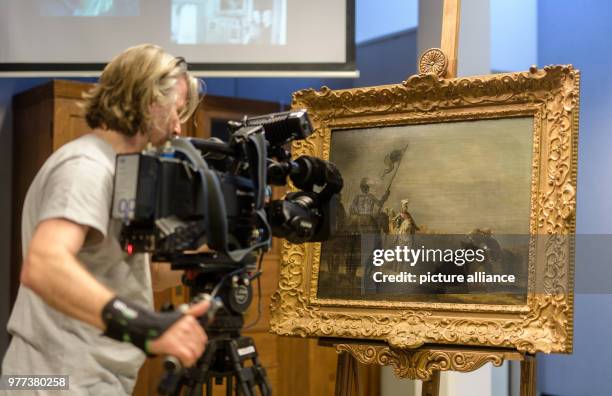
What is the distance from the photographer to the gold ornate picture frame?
2193 mm

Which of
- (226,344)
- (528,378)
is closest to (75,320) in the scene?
(226,344)

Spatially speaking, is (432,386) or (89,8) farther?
(89,8)

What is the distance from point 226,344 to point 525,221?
1.01 m

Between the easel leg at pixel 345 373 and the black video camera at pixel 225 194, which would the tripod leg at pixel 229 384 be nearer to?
the black video camera at pixel 225 194

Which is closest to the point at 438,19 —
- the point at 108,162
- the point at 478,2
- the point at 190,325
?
the point at 478,2

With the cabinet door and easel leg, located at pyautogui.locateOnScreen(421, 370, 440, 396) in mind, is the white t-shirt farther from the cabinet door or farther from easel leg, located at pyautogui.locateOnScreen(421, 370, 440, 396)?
the cabinet door

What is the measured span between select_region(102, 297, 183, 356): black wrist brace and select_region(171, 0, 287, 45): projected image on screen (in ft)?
7.70

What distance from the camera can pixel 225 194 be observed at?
5.55ft

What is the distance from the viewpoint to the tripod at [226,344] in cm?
169

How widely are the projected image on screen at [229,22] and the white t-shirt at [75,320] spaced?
1962mm

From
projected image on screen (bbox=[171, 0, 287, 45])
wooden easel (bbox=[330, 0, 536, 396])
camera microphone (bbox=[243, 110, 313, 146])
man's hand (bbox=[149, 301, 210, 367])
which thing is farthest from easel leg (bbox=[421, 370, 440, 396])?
projected image on screen (bbox=[171, 0, 287, 45])

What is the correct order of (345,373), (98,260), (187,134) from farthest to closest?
(187,134) → (345,373) → (98,260)

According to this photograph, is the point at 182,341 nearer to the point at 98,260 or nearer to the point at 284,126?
the point at 98,260

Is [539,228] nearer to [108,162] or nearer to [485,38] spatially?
[108,162]
